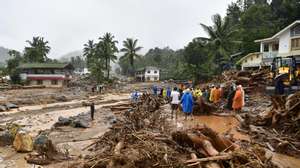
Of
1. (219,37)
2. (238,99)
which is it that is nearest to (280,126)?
(238,99)

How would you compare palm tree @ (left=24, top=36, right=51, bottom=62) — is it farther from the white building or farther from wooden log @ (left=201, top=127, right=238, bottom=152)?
wooden log @ (left=201, top=127, right=238, bottom=152)

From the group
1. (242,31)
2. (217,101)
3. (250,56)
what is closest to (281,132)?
(217,101)

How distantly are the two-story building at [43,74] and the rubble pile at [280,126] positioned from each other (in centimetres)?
4838

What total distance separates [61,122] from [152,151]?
12.6m

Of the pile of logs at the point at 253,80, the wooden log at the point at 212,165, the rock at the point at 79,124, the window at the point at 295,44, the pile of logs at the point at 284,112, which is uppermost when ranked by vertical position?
the window at the point at 295,44

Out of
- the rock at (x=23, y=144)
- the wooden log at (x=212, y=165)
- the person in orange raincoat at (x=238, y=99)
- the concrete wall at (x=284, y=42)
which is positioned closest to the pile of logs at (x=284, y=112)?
the person in orange raincoat at (x=238, y=99)

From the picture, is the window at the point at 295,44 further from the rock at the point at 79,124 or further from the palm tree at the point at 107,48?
the palm tree at the point at 107,48

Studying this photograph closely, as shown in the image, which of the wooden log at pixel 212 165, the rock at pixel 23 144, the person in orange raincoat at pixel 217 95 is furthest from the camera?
the person in orange raincoat at pixel 217 95

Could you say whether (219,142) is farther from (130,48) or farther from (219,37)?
(130,48)

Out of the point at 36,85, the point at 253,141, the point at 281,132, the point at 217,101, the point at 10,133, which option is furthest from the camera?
the point at 36,85

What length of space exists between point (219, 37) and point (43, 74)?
113ft

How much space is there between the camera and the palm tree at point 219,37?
3812cm

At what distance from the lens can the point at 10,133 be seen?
41.2 feet

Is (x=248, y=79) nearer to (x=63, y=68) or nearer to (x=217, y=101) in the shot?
(x=217, y=101)
